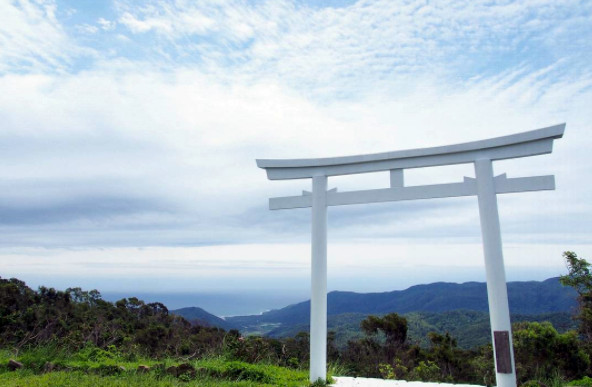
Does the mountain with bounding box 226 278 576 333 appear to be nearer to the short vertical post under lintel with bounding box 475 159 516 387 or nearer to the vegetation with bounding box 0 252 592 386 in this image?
the vegetation with bounding box 0 252 592 386

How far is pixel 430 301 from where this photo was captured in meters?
29.5

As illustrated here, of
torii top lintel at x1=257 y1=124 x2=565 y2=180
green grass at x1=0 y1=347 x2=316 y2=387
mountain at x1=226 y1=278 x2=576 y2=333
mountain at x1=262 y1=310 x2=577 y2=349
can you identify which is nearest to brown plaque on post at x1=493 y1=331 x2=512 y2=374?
torii top lintel at x1=257 y1=124 x2=565 y2=180

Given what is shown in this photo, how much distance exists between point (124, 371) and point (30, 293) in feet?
17.9

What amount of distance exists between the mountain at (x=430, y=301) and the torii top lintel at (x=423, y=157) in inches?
531

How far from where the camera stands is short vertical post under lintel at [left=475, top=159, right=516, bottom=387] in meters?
4.88

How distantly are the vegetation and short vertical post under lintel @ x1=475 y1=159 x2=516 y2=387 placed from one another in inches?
38.0

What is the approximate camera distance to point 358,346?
1006cm

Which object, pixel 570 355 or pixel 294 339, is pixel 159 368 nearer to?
pixel 294 339

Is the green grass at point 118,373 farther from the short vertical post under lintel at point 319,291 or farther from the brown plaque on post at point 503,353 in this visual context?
the brown plaque on post at point 503,353

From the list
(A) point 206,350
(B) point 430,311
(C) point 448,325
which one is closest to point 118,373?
(A) point 206,350

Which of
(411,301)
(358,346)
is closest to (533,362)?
(358,346)

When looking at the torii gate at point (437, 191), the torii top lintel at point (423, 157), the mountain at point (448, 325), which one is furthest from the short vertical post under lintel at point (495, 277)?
the mountain at point (448, 325)

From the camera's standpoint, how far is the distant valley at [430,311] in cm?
1345

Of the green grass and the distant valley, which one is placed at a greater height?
the distant valley
